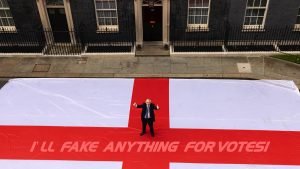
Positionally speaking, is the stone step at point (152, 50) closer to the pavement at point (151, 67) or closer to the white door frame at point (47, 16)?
the pavement at point (151, 67)

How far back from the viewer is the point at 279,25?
49.0 ft

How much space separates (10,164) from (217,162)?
233 inches

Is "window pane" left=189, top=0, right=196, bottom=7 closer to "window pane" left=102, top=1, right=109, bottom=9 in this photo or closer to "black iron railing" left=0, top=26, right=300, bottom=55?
"black iron railing" left=0, top=26, right=300, bottom=55

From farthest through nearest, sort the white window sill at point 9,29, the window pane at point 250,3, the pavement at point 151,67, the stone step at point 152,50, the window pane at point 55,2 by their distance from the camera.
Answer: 1. the white window sill at point 9,29
2. the stone step at point 152,50
3. the window pane at point 55,2
4. the window pane at point 250,3
5. the pavement at point 151,67

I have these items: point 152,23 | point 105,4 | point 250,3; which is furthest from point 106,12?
point 250,3

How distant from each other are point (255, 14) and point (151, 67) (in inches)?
215

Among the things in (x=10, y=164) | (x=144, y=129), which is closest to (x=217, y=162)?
(x=144, y=129)

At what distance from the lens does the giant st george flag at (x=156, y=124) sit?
917 centimetres

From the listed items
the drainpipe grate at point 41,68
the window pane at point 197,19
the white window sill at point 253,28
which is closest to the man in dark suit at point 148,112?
the drainpipe grate at point 41,68

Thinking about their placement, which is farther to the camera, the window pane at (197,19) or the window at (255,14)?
the window pane at (197,19)

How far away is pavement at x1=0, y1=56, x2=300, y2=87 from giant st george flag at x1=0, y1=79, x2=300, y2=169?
154 cm

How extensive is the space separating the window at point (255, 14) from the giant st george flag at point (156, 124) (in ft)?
13.6

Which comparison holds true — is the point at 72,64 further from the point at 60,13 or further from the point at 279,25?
the point at 279,25

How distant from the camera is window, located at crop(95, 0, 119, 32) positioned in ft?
47.5
